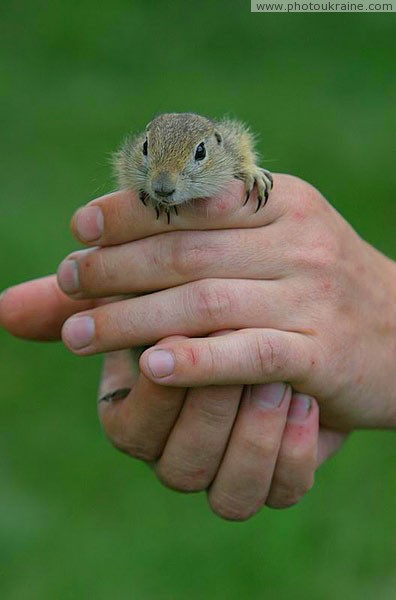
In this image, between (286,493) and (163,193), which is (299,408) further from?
(163,193)

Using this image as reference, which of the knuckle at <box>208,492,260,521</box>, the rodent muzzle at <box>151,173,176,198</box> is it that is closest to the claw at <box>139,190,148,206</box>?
the rodent muzzle at <box>151,173,176,198</box>

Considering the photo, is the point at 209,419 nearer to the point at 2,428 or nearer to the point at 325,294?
the point at 325,294

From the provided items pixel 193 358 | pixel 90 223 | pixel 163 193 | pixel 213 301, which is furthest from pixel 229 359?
pixel 90 223

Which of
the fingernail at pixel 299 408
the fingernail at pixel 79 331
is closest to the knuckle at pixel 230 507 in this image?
the fingernail at pixel 299 408

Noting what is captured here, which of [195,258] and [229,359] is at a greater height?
[195,258]

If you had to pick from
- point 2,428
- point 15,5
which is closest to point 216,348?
Result: point 2,428

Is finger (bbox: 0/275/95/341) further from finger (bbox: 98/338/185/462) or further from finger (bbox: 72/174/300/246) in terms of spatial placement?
finger (bbox: 72/174/300/246)

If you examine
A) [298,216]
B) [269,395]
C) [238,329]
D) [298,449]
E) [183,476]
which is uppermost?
[298,216]
